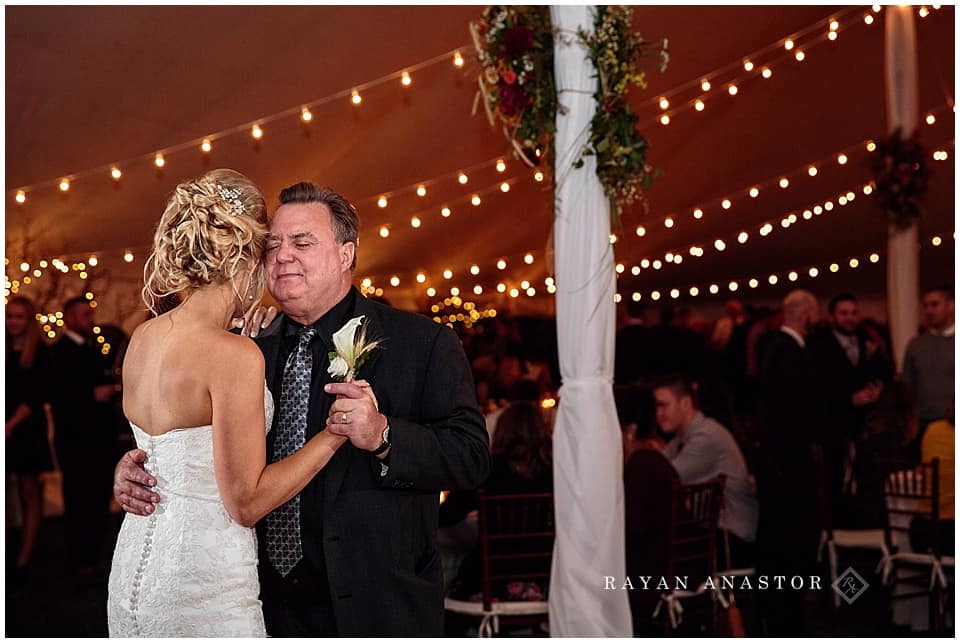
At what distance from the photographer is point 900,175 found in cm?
655

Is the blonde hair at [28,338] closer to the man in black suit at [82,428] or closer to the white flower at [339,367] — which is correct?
the man in black suit at [82,428]

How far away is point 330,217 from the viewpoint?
2076mm

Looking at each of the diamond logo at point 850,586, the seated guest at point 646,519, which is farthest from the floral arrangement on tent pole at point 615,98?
the diamond logo at point 850,586

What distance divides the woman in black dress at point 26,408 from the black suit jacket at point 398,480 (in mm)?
4119

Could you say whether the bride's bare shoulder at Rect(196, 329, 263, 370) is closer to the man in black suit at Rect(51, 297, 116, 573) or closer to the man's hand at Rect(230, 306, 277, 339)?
the man's hand at Rect(230, 306, 277, 339)

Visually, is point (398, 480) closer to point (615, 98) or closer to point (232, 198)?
point (232, 198)

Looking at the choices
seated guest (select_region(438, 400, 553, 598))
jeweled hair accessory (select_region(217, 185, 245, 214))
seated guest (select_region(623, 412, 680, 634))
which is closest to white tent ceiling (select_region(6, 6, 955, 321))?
seated guest (select_region(438, 400, 553, 598))

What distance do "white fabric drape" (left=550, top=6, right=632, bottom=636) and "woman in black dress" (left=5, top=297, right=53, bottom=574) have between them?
3.41 m

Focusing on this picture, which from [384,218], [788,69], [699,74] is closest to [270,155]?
[384,218]

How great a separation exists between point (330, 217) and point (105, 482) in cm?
449

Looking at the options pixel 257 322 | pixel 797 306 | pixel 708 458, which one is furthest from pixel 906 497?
pixel 257 322

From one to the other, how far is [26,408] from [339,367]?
464cm

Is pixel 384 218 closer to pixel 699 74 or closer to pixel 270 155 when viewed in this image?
pixel 270 155

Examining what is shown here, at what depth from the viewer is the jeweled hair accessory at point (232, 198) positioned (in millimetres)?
1839
